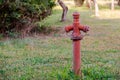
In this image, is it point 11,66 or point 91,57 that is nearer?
point 11,66

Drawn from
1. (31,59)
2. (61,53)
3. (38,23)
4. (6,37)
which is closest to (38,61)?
(31,59)

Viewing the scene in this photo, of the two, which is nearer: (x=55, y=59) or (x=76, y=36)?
(x=76, y=36)

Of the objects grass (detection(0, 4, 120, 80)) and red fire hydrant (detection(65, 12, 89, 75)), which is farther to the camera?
grass (detection(0, 4, 120, 80))

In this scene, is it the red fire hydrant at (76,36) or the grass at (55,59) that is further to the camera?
the grass at (55,59)

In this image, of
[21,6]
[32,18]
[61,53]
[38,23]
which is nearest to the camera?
[61,53]

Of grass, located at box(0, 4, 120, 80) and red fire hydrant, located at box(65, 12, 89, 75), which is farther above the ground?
red fire hydrant, located at box(65, 12, 89, 75)

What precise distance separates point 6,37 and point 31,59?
12.9ft

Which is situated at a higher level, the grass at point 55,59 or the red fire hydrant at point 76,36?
the red fire hydrant at point 76,36

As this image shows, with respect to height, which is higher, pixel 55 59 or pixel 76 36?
pixel 76 36

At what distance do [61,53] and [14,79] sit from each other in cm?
285

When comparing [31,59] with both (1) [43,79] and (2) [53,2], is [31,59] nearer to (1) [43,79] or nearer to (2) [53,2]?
(1) [43,79]

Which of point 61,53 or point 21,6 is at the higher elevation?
point 21,6

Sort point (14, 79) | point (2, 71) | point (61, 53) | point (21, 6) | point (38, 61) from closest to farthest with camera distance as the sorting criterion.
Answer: point (14, 79), point (2, 71), point (38, 61), point (61, 53), point (21, 6)

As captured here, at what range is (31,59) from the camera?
7.62 m
